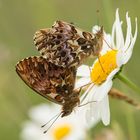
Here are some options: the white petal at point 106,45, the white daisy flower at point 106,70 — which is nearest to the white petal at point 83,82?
the white daisy flower at point 106,70

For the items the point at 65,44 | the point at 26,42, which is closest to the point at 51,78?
the point at 65,44

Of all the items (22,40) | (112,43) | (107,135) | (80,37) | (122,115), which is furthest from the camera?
(22,40)

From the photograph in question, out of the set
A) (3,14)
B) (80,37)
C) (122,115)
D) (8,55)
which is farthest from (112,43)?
(3,14)

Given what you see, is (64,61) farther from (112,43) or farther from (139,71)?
(139,71)

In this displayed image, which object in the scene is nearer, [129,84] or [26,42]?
[129,84]

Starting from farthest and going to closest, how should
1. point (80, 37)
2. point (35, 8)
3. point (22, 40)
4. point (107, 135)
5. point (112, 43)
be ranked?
point (22, 40)
point (35, 8)
point (107, 135)
point (112, 43)
point (80, 37)

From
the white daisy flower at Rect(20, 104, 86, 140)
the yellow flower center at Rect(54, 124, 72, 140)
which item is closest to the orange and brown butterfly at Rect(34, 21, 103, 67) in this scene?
the white daisy flower at Rect(20, 104, 86, 140)

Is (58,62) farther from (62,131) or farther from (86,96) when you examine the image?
(62,131)

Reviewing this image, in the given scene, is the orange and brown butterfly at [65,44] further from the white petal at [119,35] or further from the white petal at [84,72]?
the white petal at [84,72]
